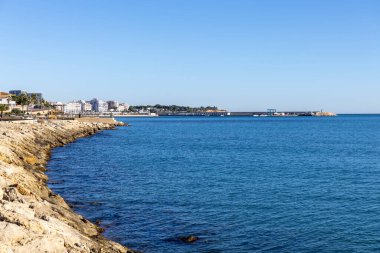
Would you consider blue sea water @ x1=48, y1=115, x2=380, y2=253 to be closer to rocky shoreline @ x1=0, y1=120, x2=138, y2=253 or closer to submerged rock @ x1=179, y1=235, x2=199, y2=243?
submerged rock @ x1=179, y1=235, x2=199, y2=243

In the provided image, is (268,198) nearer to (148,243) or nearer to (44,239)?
(148,243)

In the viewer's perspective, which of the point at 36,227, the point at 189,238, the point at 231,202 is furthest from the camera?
the point at 231,202

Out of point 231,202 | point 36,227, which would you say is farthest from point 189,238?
point 36,227

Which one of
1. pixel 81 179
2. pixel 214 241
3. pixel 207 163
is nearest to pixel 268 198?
pixel 214 241

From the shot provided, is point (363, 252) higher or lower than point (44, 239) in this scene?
lower

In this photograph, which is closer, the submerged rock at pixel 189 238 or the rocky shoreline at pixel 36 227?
the rocky shoreline at pixel 36 227

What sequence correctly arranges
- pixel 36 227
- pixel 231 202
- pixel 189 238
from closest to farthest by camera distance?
1. pixel 36 227
2. pixel 189 238
3. pixel 231 202

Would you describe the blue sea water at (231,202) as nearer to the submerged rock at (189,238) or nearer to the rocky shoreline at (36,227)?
the submerged rock at (189,238)

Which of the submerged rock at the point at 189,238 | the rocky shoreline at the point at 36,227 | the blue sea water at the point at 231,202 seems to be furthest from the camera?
Result: the blue sea water at the point at 231,202

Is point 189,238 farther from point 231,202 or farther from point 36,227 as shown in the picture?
point 36,227

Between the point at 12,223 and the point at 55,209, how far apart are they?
6.41 meters

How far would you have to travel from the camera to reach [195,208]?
27.4 m

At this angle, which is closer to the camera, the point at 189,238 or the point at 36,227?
the point at 36,227

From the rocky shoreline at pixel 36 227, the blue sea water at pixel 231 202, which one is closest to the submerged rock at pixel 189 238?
the blue sea water at pixel 231 202
